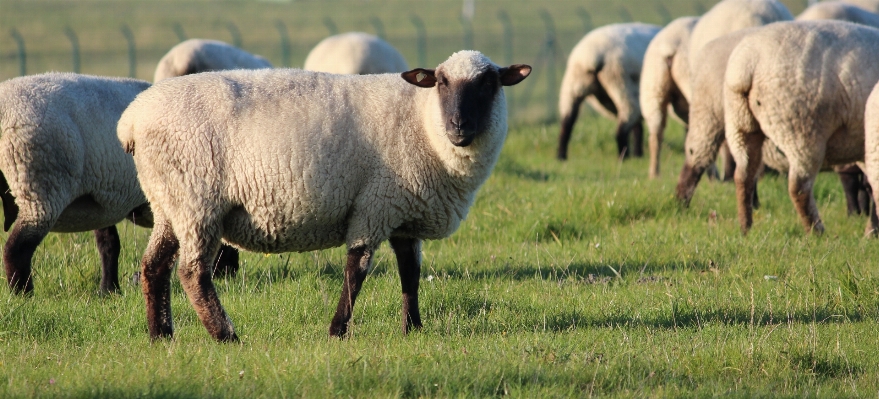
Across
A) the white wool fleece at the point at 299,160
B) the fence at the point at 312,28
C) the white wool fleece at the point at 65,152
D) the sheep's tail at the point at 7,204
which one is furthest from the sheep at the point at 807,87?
the fence at the point at 312,28

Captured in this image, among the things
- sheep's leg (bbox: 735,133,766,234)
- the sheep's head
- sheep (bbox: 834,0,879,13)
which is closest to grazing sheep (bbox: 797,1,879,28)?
sheep (bbox: 834,0,879,13)

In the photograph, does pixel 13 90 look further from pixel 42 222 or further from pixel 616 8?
pixel 616 8

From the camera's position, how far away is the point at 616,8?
2771 inches

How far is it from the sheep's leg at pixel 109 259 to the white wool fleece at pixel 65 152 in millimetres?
231

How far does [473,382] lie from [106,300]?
10.0 ft

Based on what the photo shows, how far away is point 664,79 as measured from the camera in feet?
37.4

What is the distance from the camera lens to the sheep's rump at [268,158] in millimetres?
5039

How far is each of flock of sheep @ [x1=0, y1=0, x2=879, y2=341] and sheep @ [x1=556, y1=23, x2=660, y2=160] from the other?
5430 millimetres

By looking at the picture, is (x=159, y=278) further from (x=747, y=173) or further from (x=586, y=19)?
(x=586, y=19)

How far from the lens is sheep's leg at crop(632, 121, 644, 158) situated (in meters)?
14.0

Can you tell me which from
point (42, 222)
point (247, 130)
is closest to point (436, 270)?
point (247, 130)

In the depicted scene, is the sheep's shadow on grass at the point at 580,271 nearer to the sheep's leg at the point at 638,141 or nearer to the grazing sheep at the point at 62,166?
the grazing sheep at the point at 62,166

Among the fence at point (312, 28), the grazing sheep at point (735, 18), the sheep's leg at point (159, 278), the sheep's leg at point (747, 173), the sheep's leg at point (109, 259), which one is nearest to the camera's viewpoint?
the sheep's leg at point (159, 278)

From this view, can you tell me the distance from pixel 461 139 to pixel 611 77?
904cm
